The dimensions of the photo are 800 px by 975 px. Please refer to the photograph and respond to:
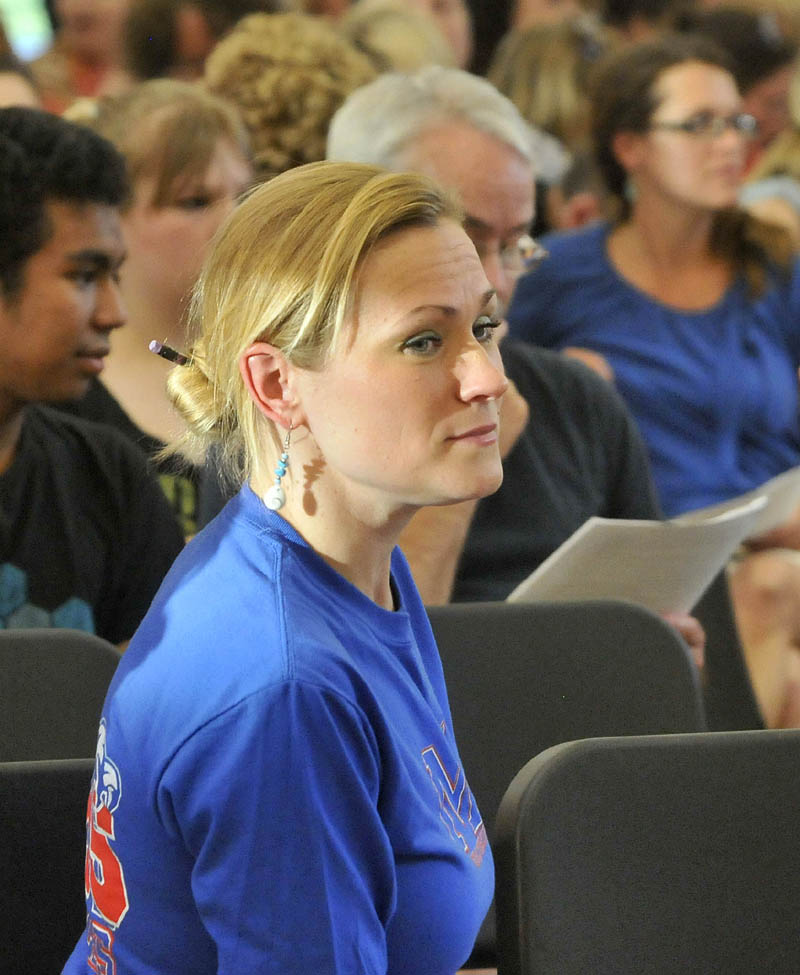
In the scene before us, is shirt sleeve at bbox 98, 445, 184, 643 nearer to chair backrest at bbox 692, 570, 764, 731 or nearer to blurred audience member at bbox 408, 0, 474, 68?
chair backrest at bbox 692, 570, 764, 731

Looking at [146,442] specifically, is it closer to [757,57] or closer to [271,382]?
[271,382]

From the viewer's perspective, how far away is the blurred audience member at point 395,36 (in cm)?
→ 379

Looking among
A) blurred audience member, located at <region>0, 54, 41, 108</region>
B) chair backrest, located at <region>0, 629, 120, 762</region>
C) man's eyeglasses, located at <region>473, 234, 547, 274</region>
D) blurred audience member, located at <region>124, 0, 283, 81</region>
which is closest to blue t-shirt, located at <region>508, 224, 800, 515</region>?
man's eyeglasses, located at <region>473, 234, 547, 274</region>

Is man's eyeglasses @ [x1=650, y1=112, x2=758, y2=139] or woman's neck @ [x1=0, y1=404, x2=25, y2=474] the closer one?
woman's neck @ [x1=0, y1=404, x2=25, y2=474]

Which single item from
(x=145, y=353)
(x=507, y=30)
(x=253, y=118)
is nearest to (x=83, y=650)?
(x=145, y=353)

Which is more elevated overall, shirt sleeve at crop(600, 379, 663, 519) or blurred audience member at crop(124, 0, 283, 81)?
blurred audience member at crop(124, 0, 283, 81)

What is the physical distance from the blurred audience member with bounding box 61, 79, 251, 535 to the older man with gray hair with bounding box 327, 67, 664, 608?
0.25 m

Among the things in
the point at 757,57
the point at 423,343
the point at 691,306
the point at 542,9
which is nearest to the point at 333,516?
the point at 423,343

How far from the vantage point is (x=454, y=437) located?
3.79 ft

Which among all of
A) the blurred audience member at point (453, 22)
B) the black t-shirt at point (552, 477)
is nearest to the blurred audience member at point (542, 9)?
the blurred audience member at point (453, 22)

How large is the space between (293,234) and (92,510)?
91 centimetres

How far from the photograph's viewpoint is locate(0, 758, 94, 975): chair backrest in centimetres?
128

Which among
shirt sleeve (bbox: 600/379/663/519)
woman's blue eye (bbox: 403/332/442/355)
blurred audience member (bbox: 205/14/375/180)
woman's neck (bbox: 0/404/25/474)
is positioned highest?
woman's blue eye (bbox: 403/332/442/355)

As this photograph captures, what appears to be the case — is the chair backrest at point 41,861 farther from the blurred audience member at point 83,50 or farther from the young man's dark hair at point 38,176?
the blurred audience member at point 83,50
